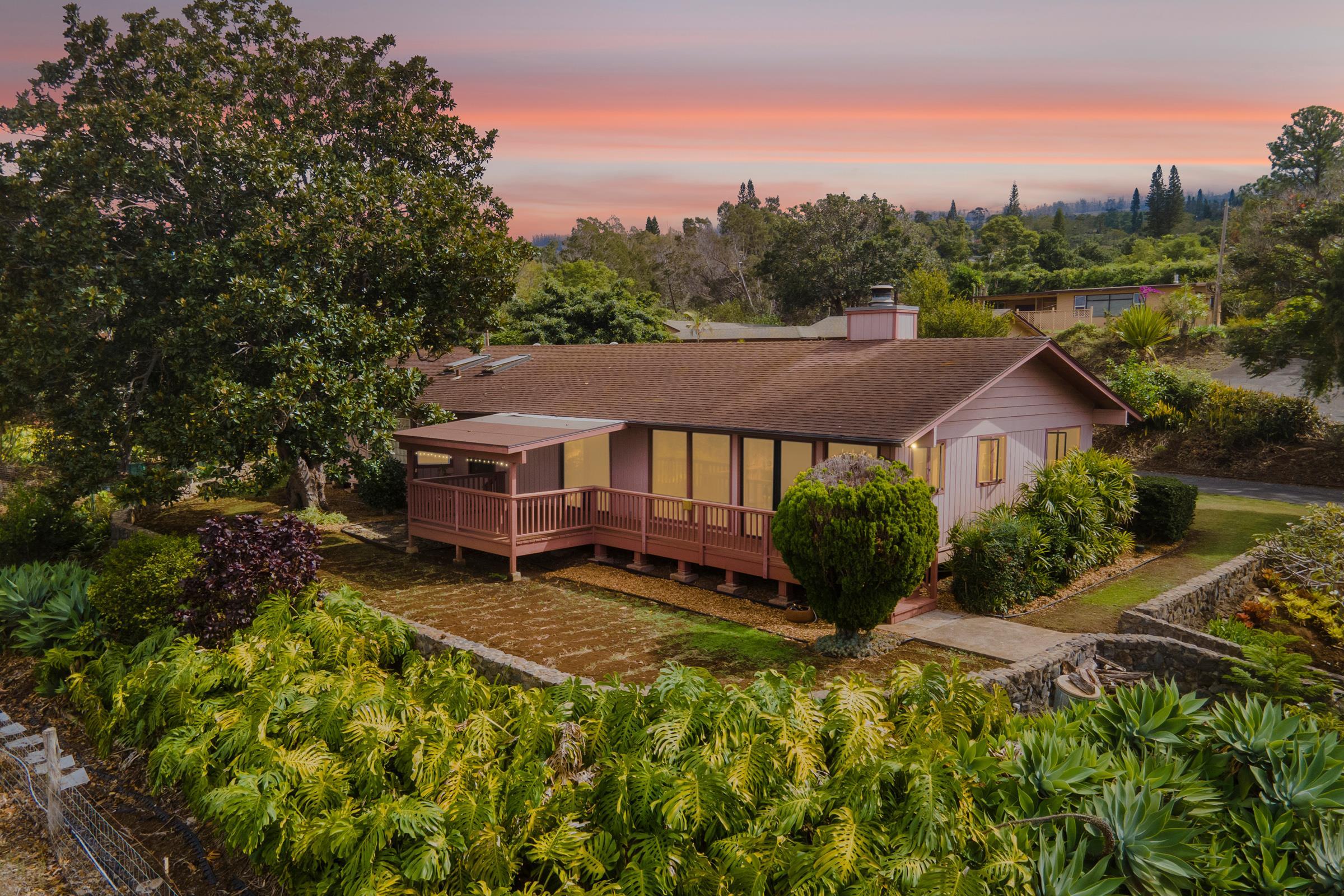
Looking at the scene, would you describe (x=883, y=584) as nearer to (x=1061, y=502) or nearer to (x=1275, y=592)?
(x=1061, y=502)

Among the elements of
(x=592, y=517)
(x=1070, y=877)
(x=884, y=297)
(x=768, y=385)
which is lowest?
(x=592, y=517)

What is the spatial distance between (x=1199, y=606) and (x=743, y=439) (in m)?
8.07

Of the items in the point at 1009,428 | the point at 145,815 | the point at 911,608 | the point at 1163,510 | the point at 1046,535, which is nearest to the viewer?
the point at 145,815

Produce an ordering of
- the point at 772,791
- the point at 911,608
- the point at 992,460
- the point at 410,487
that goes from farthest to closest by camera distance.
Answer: the point at 410,487 < the point at 992,460 < the point at 911,608 < the point at 772,791

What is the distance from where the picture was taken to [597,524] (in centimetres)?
1783

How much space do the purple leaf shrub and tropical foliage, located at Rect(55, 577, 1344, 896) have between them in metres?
3.55

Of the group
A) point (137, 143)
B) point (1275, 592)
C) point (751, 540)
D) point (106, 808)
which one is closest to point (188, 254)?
point (137, 143)

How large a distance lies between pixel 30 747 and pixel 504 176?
16714mm

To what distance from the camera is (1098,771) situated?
5.64 metres

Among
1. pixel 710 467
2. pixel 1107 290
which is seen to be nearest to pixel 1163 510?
pixel 710 467

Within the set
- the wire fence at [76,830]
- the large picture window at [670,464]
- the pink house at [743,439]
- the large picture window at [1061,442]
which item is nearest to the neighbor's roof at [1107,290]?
the large picture window at [1061,442]

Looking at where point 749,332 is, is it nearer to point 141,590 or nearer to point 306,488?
point 306,488

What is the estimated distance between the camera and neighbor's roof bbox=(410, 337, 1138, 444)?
48.8 feet

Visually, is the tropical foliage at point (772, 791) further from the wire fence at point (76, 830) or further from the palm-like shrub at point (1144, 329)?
the palm-like shrub at point (1144, 329)
